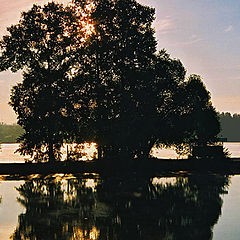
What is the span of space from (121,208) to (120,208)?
0.06 metres

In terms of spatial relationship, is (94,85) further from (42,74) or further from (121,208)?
(121,208)

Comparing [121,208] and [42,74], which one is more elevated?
[42,74]

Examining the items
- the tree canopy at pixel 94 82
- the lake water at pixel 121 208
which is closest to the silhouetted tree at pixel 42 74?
the tree canopy at pixel 94 82

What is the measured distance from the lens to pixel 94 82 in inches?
1860

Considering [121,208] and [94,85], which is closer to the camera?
[121,208]

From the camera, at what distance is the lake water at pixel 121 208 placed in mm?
16734

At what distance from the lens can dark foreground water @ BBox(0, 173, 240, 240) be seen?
16.8 metres

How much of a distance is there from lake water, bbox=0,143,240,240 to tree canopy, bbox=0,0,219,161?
8.76 m

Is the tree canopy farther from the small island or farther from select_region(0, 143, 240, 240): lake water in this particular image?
select_region(0, 143, 240, 240): lake water

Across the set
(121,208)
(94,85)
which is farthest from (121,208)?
(94,85)

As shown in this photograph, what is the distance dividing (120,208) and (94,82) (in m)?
26.4

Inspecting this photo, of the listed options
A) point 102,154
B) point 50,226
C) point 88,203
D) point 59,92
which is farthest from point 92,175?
point 50,226

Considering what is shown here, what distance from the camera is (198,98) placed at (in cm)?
5172

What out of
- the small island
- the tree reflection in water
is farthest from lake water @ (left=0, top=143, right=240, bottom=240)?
the small island
